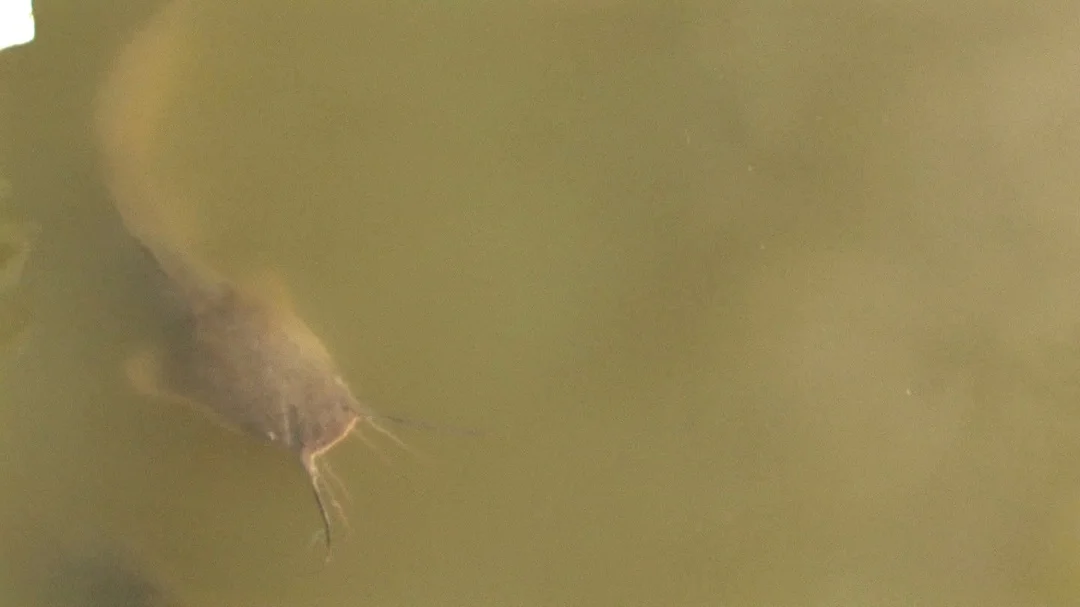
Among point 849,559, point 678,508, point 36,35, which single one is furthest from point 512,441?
point 36,35

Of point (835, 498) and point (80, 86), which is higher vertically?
point (80, 86)

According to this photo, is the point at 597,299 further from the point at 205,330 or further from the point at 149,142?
the point at 149,142

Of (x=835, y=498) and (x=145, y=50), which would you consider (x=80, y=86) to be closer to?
(x=145, y=50)

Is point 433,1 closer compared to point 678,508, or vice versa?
point 678,508

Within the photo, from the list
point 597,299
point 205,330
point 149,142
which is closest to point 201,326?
point 205,330
